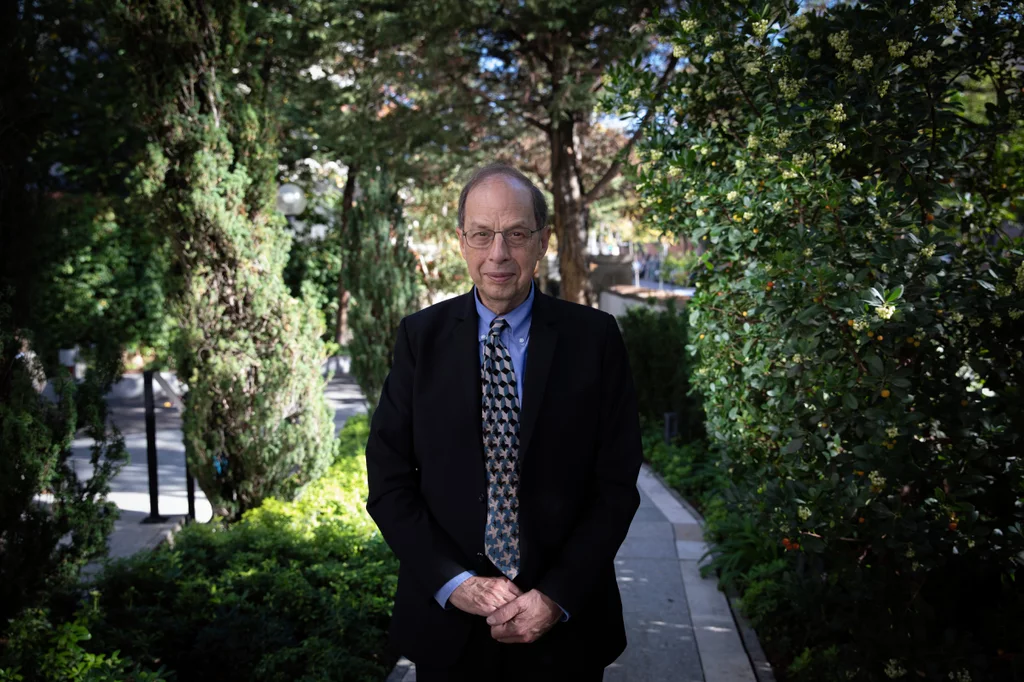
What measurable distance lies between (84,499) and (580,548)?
9.19 ft

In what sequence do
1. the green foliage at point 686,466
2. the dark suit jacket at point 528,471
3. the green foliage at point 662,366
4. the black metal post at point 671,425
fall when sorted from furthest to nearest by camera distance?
the black metal post at point 671,425 < the green foliage at point 662,366 < the green foliage at point 686,466 < the dark suit jacket at point 528,471

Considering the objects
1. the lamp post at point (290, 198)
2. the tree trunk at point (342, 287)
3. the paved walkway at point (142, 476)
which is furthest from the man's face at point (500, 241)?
the tree trunk at point (342, 287)

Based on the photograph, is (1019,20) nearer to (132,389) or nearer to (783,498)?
(783,498)

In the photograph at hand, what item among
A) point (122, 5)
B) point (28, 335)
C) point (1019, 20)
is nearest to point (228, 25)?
point (122, 5)

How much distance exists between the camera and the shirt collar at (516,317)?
247 centimetres

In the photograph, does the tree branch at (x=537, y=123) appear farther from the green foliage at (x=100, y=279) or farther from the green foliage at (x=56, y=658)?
the green foliage at (x=56, y=658)

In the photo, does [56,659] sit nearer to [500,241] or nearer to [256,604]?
[256,604]

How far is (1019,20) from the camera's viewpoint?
317 centimetres

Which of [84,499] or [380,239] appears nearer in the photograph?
[84,499]

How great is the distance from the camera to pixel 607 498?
2.39 m

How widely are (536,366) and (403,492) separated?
0.53 metres

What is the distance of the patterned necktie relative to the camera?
2340 mm

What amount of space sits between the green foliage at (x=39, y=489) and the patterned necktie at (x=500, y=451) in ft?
7.81

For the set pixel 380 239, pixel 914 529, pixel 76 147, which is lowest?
pixel 914 529
